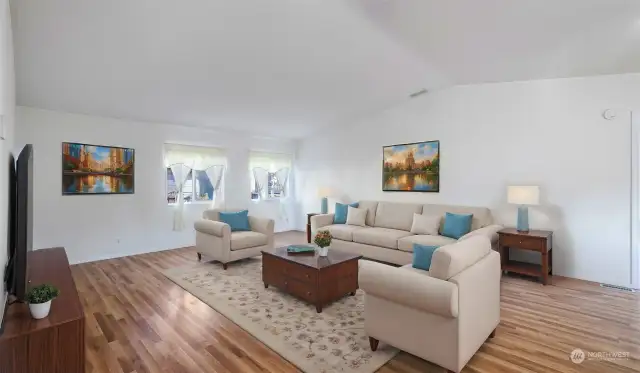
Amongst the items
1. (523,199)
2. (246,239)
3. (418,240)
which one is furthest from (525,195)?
(246,239)

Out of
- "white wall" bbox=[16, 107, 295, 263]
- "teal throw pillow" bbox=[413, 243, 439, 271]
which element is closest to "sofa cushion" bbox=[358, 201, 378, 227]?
"white wall" bbox=[16, 107, 295, 263]

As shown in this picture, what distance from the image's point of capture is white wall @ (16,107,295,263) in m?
4.52

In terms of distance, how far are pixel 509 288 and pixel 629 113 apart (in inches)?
98.2

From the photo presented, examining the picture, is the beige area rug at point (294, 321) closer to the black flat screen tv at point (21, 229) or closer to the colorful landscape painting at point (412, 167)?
the black flat screen tv at point (21, 229)

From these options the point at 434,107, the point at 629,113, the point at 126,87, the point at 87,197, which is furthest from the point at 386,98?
the point at 87,197

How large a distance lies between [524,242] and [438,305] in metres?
2.69

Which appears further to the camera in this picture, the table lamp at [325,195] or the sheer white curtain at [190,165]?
the table lamp at [325,195]

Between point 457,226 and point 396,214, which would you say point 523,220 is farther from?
point 396,214

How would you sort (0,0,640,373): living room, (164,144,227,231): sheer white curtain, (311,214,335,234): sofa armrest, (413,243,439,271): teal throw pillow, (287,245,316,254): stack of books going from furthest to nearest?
(164,144,227,231): sheer white curtain → (311,214,335,234): sofa armrest → (287,245,316,254): stack of books → (413,243,439,271): teal throw pillow → (0,0,640,373): living room

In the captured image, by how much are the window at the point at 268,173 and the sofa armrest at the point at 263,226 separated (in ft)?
6.58

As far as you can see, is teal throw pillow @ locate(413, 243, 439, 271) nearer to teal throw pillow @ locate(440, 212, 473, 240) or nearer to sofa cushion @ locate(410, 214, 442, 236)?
teal throw pillow @ locate(440, 212, 473, 240)

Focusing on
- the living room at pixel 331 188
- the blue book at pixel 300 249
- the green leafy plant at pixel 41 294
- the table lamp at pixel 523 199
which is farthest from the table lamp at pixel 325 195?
the green leafy plant at pixel 41 294

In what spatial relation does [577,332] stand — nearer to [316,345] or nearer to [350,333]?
[350,333]

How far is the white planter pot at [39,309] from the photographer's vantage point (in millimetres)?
1681
